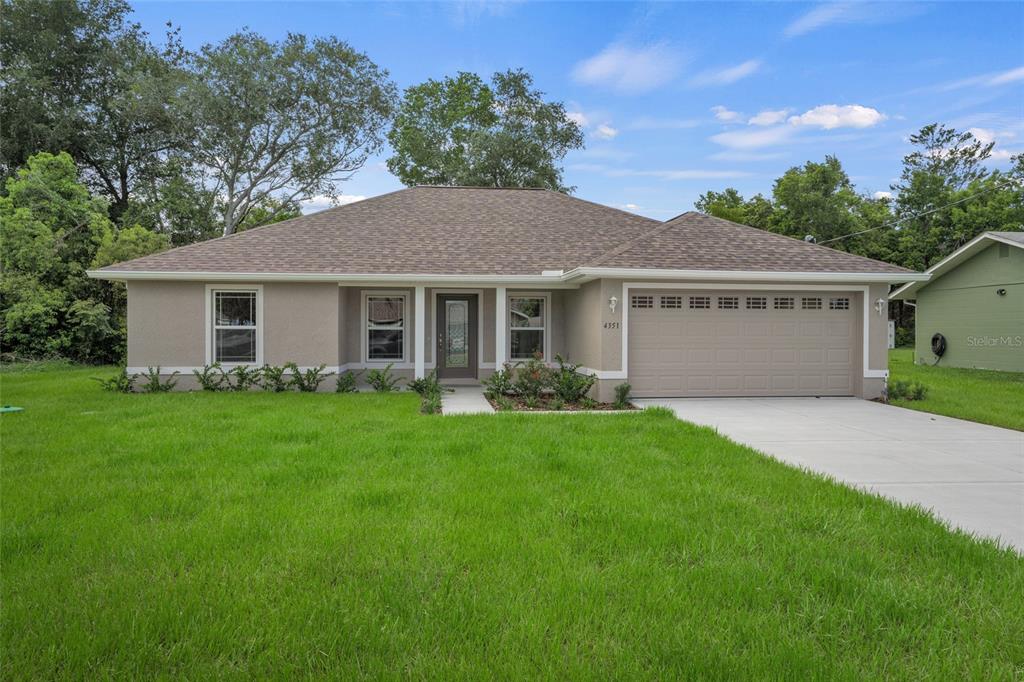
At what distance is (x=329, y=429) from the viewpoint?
7844 millimetres

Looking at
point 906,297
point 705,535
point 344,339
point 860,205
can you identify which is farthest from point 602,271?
point 860,205

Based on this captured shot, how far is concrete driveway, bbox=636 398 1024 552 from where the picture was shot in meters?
5.05

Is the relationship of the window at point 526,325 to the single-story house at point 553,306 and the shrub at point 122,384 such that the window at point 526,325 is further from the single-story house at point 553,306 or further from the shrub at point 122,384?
the shrub at point 122,384

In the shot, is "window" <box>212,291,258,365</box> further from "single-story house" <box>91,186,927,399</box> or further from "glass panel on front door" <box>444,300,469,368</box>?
"glass panel on front door" <box>444,300,469,368</box>

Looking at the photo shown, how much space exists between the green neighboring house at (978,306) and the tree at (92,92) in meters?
31.3

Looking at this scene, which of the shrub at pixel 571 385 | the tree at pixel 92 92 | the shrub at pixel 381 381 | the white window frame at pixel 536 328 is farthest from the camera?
the tree at pixel 92 92

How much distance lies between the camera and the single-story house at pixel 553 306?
459 inches

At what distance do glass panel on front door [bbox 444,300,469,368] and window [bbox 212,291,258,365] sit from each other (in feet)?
14.1

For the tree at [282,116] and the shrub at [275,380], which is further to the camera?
the tree at [282,116]

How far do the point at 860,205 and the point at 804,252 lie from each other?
30.1m

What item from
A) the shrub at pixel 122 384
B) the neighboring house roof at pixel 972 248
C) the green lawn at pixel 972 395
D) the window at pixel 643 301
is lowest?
the green lawn at pixel 972 395

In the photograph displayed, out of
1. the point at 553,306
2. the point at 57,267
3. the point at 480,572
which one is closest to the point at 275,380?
the point at 553,306

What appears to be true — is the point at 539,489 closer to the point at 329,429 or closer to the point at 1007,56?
the point at 329,429

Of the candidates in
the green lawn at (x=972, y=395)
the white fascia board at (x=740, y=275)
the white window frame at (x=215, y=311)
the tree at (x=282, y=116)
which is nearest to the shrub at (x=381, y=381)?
the white window frame at (x=215, y=311)
